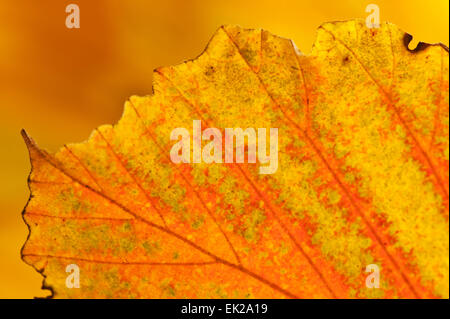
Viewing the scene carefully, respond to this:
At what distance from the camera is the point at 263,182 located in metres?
0.70

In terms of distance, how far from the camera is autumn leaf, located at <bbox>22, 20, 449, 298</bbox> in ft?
2.21

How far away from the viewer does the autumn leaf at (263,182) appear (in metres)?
0.67

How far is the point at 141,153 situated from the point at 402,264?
355 millimetres

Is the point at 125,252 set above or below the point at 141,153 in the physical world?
below

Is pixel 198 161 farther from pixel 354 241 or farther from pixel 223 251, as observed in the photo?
pixel 354 241

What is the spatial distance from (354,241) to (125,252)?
11.4 inches

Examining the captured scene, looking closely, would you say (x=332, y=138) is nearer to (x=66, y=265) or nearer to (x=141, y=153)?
(x=141, y=153)

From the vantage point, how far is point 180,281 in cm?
70

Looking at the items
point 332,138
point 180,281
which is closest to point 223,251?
point 180,281

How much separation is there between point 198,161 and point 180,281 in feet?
0.51

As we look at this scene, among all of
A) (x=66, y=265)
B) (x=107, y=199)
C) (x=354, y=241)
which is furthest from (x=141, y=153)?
(x=354, y=241)

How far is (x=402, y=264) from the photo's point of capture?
67 centimetres
